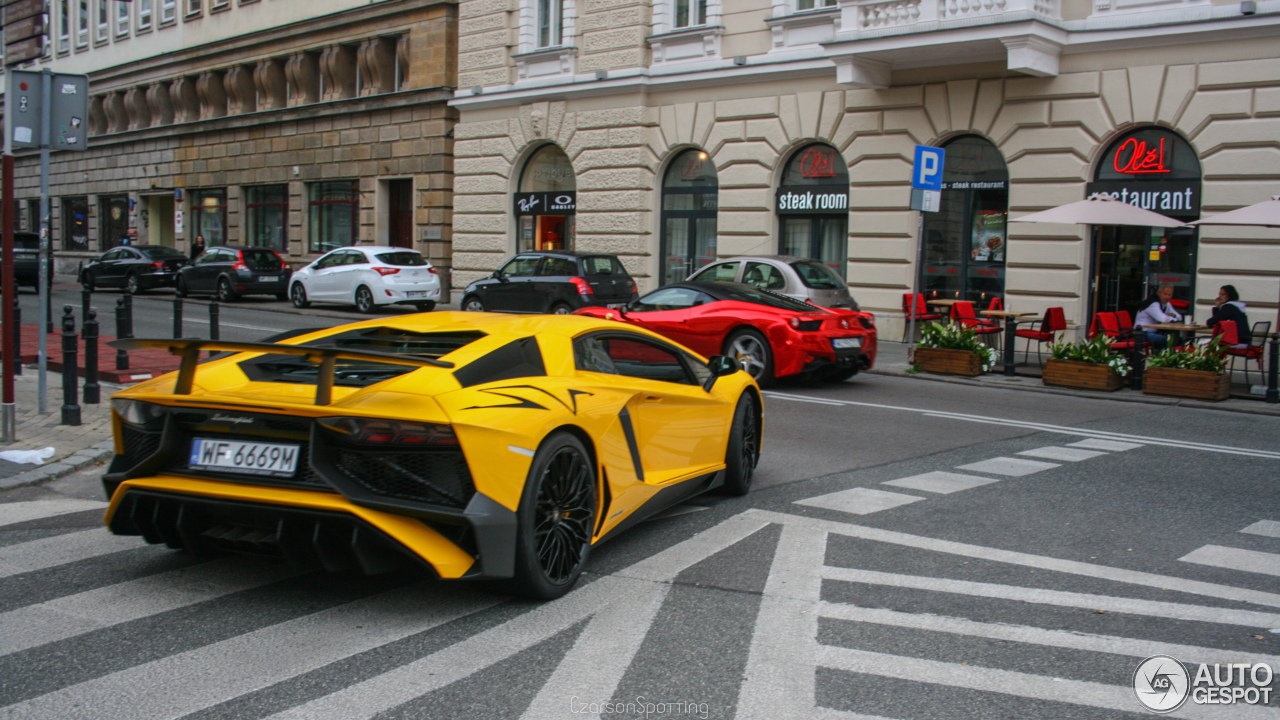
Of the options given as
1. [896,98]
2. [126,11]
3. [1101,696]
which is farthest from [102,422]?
[126,11]

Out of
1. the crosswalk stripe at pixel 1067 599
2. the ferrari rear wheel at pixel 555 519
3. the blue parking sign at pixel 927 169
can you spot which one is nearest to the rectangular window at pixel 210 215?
the blue parking sign at pixel 927 169

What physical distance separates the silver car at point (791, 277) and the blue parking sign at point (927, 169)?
2114 millimetres

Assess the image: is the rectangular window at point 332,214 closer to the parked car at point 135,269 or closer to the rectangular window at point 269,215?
the rectangular window at point 269,215

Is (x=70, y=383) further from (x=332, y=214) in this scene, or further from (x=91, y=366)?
(x=332, y=214)

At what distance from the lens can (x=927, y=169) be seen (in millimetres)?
15602

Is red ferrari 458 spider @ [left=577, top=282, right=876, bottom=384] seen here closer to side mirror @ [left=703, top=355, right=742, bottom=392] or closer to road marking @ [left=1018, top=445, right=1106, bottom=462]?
road marking @ [left=1018, top=445, right=1106, bottom=462]

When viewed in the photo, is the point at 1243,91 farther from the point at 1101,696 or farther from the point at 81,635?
the point at 81,635

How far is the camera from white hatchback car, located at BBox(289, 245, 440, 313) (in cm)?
2488

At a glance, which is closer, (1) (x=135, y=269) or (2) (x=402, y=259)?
(2) (x=402, y=259)

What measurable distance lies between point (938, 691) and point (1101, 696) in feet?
1.83

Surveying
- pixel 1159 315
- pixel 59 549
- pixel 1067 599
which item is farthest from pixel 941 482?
pixel 1159 315

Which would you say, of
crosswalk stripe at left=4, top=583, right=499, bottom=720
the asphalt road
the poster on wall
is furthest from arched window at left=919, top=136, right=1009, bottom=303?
crosswalk stripe at left=4, top=583, right=499, bottom=720

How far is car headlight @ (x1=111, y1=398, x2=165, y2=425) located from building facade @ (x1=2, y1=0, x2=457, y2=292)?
25558 millimetres

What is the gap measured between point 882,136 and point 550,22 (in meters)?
9.88
